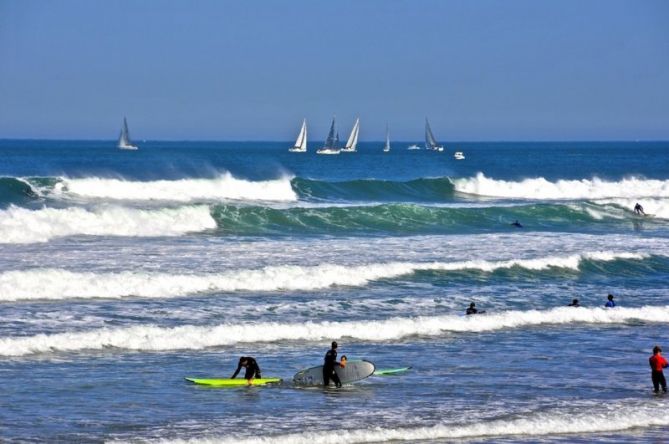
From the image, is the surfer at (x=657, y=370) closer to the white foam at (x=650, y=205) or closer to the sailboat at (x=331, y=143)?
the white foam at (x=650, y=205)

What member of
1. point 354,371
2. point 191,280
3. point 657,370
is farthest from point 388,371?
point 191,280

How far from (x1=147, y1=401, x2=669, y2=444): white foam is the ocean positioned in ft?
0.14

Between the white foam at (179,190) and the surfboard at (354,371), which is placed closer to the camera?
the surfboard at (354,371)

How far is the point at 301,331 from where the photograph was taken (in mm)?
25234

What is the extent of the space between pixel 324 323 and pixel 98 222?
19969 mm

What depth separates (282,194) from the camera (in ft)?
217

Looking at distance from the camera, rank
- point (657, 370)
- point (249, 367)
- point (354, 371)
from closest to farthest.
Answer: point (657, 370) < point (249, 367) < point (354, 371)

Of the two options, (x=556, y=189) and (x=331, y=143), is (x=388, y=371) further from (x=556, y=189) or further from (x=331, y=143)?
(x=331, y=143)

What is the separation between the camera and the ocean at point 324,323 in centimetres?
1786

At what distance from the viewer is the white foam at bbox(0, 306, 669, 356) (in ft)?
75.3

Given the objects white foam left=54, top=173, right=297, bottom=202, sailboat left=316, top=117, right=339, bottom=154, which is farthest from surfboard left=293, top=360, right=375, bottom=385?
sailboat left=316, top=117, right=339, bottom=154

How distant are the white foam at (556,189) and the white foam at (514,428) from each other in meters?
58.5

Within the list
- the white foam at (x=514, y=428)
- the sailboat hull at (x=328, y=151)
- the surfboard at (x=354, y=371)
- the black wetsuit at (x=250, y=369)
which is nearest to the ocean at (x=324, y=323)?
the white foam at (x=514, y=428)

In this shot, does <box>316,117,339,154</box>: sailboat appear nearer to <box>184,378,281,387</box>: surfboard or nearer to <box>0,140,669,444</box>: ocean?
<box>0,140,669,444</box>: ocean
